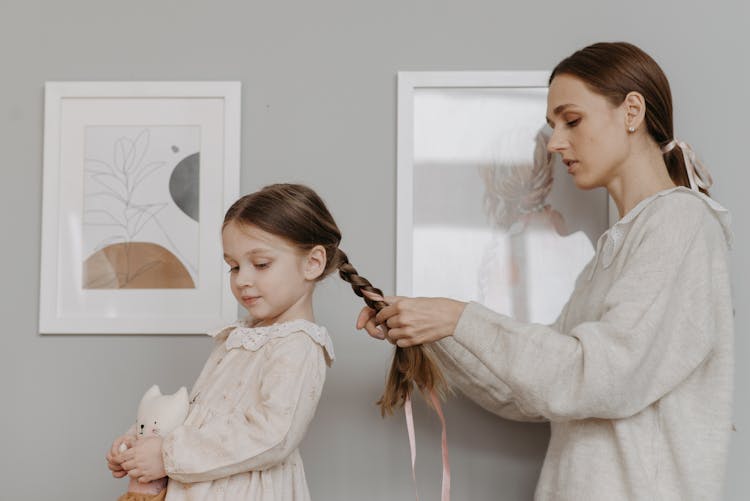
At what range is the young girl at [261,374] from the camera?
1.23 metres

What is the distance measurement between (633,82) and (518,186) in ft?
1.19

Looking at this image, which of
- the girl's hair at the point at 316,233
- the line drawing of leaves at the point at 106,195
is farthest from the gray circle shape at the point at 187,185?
the girl's hair at the point at 316,233

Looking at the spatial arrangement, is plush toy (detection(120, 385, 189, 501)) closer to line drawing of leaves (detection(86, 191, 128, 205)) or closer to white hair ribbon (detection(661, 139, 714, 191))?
line drawing of leaves (detection(86, 191, 128, 205))

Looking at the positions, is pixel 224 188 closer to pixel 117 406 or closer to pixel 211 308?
pixel 211 308

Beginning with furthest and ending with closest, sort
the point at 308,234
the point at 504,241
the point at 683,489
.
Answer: the point at 504,241 → the point at 308,234 → the point at 683,489

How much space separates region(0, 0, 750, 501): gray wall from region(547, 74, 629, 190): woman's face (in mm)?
300

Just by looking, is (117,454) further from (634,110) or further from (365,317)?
(634,110)

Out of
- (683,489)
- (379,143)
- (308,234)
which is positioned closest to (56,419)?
(308,234)

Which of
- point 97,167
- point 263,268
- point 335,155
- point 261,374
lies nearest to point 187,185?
point 97,167

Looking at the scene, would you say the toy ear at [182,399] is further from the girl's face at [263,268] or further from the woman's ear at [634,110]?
the woman's ear at [634,110]

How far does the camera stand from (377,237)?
1659mm

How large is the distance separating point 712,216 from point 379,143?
680 mm

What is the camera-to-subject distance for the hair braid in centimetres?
133

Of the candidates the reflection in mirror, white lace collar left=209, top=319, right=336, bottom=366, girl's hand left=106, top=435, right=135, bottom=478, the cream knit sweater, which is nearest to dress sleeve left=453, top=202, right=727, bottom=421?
→ the cream knit sweater
